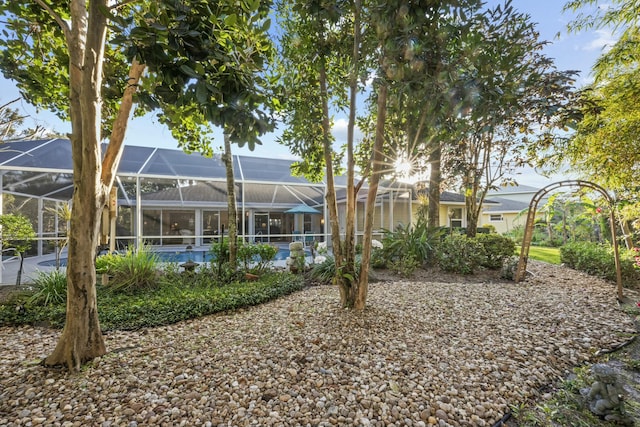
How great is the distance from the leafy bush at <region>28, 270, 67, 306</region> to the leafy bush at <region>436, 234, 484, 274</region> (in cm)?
798

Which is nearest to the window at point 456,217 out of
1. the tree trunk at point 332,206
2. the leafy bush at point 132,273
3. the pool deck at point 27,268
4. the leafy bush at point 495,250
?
the leafy bush at point 495,250

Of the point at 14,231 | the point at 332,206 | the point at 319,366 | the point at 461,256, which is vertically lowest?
the point at 319,366

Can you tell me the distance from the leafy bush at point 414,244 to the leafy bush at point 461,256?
41 centimetres

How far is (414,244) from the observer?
302 inches

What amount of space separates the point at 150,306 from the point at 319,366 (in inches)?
118

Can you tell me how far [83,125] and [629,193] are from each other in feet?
29.6

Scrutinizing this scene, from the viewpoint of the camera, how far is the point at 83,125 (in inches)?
93.4

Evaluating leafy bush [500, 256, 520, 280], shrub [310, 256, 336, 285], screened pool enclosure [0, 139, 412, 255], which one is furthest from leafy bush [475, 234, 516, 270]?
shrub [310, 256, 336, 285]

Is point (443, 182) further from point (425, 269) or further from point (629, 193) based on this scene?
point (629, 193)

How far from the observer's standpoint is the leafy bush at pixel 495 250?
7.38m

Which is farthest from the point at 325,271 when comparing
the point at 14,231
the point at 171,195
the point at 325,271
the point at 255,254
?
the point at 171,195

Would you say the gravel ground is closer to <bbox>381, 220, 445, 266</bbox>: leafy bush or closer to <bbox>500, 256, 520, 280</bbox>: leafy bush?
<bbox>500, 256, 520, 280</bbox>: leafy bush

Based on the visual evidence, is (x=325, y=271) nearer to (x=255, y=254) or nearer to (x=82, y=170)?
(x=255, y=254)

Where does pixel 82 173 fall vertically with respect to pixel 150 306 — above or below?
above
